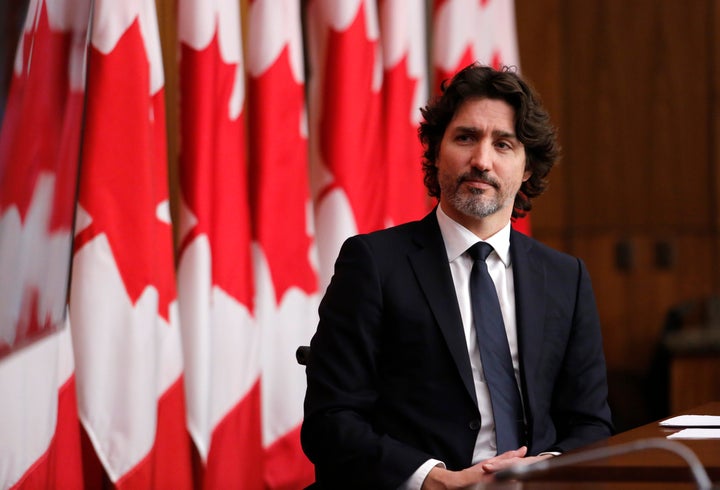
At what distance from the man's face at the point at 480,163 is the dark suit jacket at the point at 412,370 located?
0.10m

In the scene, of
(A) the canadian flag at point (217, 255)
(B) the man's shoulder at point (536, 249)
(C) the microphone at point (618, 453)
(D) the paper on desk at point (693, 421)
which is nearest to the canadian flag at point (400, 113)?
(A) the canadian flag at point (217, 255)

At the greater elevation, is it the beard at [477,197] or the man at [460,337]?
the beard at [477,197]

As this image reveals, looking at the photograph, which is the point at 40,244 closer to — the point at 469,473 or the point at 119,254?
the point at 119,254

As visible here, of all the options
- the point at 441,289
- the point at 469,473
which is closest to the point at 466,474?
the point at 469,473

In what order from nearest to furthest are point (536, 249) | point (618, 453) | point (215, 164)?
1. point (618, 453)
2. point (536, 249)
3. point (215, 164)

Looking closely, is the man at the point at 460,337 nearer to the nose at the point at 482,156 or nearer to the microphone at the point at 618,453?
the nose at the point at 482,156

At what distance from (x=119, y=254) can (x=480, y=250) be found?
106 centimetres

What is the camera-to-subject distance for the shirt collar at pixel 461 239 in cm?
238

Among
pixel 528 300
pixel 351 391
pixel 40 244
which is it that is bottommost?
pixel 351 391

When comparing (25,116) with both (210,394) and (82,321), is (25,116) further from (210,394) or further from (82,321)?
(210,394)

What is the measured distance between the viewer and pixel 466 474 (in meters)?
2.01

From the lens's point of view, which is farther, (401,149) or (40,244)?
(401,149)

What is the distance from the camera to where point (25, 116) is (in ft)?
5.98

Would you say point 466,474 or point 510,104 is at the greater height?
point 510,104
